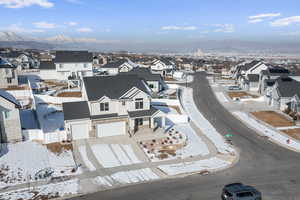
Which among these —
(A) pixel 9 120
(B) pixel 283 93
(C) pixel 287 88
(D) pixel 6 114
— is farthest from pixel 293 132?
(D) pixel 6 114

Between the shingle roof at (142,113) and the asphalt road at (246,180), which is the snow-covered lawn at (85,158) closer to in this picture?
the asphalt road at (246,180)

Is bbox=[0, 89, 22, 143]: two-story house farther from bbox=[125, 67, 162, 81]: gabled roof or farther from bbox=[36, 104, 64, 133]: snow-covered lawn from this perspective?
bbox=[125, 67, 162, 81]: gabled roof

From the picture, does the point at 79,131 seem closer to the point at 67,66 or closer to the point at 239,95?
the point at 67,66

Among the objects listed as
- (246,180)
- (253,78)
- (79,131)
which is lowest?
(246,180)

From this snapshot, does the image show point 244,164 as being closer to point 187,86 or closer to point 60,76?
point 187,86

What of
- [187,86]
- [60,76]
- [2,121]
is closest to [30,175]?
[2,121]

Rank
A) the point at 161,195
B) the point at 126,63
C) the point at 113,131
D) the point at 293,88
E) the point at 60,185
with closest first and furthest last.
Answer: the point at 161,195 < the point at 60,185 < the point at 113,131 < the point at 293,88 < the point at 126,63

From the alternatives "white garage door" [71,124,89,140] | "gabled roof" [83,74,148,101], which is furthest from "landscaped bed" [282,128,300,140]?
"white garage door" [71,124,89,140]
